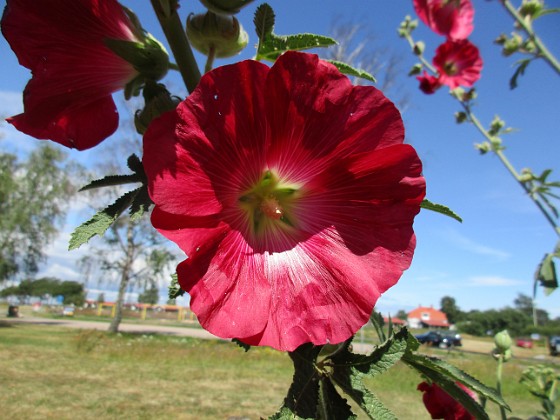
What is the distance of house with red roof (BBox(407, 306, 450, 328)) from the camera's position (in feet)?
164

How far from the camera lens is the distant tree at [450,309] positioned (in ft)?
172

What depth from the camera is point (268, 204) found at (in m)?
0.58

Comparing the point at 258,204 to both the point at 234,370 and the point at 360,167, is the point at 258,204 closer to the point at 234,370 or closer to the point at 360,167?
the point at 360,167

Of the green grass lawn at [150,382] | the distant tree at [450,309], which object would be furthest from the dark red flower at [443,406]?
the distant tree at [450,309]

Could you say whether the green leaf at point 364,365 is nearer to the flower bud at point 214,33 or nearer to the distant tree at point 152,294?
the flower bud at point 214,33

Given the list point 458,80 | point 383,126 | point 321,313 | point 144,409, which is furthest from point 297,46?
point 144,409

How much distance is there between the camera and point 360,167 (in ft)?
1.60

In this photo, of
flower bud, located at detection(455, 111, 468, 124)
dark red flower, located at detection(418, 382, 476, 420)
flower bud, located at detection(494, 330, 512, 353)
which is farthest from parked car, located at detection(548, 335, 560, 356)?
dark red flower, located at detection(418, 382, 476, 420)

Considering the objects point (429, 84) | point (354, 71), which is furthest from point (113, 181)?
point (429, 84)

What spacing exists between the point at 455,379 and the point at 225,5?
1.77 ft

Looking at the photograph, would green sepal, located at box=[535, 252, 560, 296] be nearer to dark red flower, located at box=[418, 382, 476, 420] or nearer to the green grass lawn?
dark red flower, located at box=[418, 382, 476, 420]

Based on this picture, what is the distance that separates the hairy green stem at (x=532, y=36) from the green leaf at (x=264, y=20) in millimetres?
1886

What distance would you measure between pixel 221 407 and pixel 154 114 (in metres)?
7.08

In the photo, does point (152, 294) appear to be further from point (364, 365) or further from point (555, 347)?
point (364, 365)
